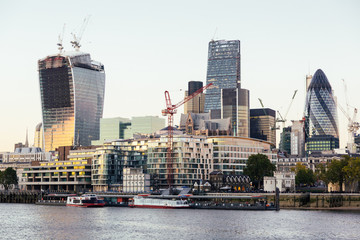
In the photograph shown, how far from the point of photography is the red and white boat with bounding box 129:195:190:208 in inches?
7323

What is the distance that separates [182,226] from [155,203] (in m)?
65.1

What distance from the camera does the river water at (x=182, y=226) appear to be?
111688 mm

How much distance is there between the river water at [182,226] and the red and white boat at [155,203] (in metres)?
22.8

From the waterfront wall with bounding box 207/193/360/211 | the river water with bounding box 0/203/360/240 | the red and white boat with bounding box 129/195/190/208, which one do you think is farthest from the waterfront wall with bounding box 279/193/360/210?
the red and white boat with bounding box 129/195/190/208

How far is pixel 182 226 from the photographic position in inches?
4998

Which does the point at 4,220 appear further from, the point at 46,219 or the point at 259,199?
the point at 259,199

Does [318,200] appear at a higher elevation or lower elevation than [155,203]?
higher

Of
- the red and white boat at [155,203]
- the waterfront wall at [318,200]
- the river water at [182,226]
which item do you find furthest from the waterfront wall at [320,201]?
the red and white boat at [155,203]

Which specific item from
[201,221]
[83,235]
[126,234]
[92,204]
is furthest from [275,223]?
[92,204]

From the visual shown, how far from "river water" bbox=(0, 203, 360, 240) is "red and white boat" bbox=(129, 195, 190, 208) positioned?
899 inches

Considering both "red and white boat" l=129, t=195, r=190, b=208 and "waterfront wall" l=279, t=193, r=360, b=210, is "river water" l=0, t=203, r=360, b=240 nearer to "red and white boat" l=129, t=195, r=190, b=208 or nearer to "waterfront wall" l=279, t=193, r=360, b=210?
"waterfront wall" l=279, t=193, r=360, b=210

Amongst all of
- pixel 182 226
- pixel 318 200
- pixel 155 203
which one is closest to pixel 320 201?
pixel 318 200

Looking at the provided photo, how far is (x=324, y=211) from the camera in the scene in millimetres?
168625

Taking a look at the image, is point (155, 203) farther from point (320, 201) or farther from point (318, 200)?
point (320, 201)
